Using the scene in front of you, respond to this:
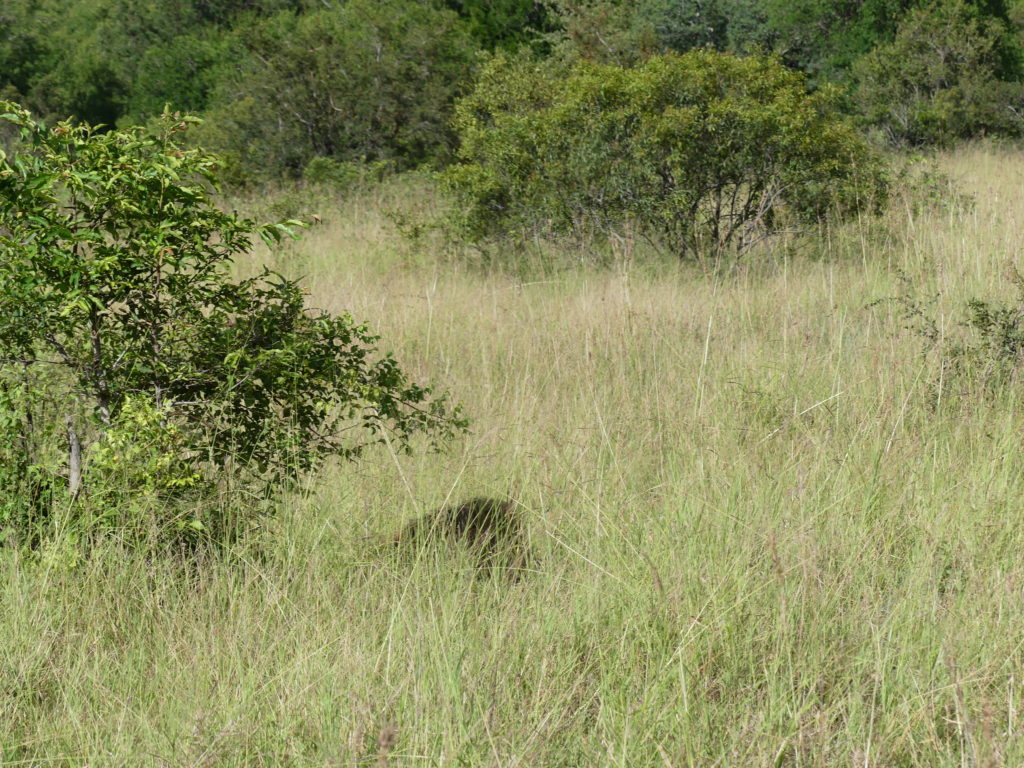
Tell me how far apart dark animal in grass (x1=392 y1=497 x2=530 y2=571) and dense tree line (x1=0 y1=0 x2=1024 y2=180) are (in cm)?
1130

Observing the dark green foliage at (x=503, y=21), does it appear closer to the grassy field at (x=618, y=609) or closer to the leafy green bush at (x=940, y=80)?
the leafy green bush at (x=940, y=80)

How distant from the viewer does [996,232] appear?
6180 mm

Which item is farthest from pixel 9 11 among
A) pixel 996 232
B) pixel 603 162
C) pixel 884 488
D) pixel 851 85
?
pixel 884 488

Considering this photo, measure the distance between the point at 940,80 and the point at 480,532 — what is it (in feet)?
47.6

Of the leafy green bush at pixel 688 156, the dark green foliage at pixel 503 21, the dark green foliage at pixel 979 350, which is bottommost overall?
the dark green foliage at pixel 979 350

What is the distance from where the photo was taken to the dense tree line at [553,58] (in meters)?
14.9

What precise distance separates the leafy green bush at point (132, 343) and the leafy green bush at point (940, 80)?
501 inches

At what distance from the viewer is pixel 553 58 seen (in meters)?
16.6

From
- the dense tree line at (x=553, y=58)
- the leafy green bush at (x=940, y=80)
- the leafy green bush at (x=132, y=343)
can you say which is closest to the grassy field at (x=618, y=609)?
the leafy green bush at (x=132, y=343)

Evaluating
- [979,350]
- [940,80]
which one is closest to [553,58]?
[940,80]

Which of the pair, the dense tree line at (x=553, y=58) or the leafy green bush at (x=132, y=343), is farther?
the dense tree line at (x=553, y=58)

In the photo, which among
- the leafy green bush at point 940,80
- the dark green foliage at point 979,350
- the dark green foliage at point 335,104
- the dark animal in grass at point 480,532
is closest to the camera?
the dark animal in grass at point 480,532

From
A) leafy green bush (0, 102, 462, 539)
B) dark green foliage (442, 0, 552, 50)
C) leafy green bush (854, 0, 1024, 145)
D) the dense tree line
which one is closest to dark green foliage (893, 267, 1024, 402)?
A: leafy green bush (0, 102, 462, 539)

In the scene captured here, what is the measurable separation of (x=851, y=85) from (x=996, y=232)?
11.8 metres
